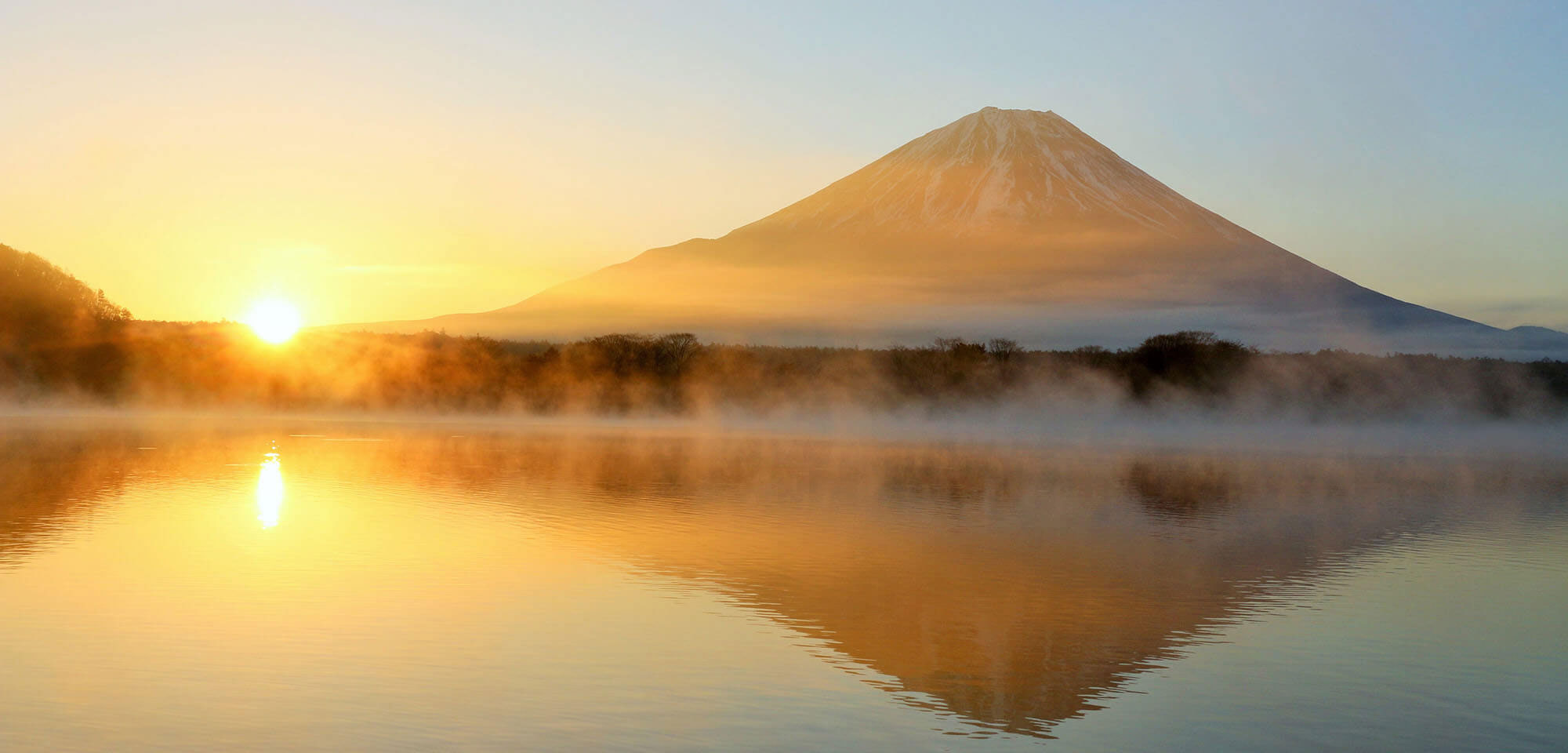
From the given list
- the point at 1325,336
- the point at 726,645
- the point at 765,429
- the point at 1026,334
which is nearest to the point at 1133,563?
the point at 726,645

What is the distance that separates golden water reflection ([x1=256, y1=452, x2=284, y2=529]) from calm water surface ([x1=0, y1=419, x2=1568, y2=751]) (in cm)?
13

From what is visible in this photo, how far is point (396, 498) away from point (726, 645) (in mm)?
14891

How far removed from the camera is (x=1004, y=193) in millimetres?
158750

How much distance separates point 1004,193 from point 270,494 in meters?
139

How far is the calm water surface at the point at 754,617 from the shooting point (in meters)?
10.5

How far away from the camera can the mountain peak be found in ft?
501

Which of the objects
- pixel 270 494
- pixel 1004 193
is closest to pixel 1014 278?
pixel 1004 193

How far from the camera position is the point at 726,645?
1330 centimetres

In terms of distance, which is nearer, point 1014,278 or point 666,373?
point 666,373

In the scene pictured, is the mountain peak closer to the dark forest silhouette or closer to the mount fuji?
the mount fuji

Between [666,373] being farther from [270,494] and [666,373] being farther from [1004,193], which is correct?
[1004,193]

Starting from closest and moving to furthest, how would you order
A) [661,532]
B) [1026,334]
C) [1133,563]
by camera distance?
[1133,563] → [661,532] → [1026,334]

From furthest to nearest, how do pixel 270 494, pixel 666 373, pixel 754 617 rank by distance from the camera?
pixel 666 373 → pixel 270 494 → pixel 754 617

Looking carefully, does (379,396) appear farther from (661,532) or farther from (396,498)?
(661,532)
